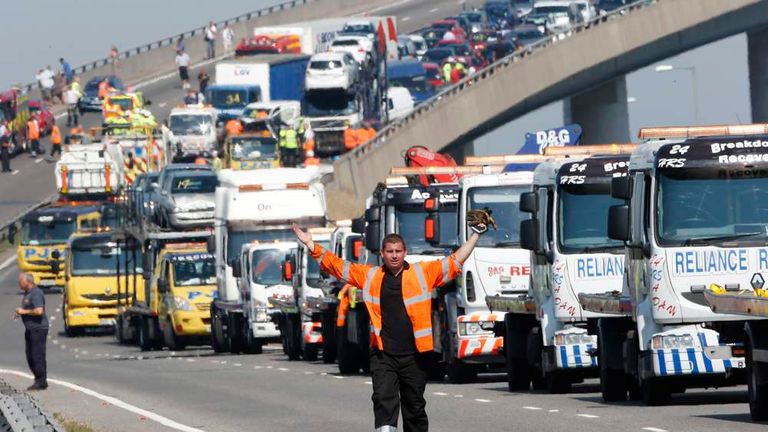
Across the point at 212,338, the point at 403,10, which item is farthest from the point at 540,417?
the point at 403,10

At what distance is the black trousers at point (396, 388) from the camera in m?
14.2

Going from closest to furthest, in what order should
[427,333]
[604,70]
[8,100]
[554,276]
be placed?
1. [427,333]
2. [554,276]
3. [604,70]
4. [8,100]

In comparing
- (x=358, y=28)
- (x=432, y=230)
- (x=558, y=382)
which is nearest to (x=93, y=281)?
(x=432, y=230)

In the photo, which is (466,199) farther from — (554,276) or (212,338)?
(212,338)

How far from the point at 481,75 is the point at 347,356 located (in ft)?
142

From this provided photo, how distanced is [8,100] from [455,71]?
17.9 m

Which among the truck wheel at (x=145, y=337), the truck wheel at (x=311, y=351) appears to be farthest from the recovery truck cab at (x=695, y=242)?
the truck wheel at (x=145, y=337)

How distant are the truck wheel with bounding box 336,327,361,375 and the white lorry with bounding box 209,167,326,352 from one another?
389 inches

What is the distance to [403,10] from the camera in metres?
121

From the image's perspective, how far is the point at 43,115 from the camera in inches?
3536

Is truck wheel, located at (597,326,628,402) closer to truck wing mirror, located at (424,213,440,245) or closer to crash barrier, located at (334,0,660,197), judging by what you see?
truck wing mirror, located at (424,213,440,245)

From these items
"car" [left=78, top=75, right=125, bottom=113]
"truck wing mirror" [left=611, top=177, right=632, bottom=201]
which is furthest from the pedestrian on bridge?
"car" [left=78, top=75, right=125, bottom=113]

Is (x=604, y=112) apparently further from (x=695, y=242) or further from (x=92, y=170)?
(x=695, y=242)

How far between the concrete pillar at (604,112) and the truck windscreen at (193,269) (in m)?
36.5
